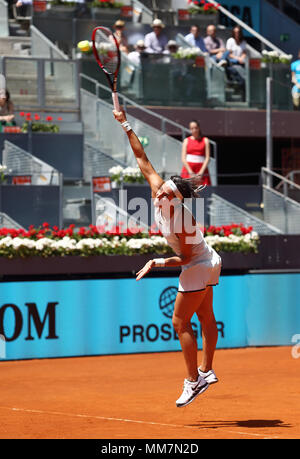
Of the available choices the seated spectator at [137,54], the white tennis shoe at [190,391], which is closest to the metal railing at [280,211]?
the seated spectator at [137,54]

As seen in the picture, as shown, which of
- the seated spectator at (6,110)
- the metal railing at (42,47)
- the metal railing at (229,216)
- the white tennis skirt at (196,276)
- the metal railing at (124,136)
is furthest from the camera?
the metal railing at (42,47)

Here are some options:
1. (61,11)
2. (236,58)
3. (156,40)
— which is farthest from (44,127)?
(236,58)

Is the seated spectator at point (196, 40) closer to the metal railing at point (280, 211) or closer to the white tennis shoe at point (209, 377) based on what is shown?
the metal railing at point (280, 211)

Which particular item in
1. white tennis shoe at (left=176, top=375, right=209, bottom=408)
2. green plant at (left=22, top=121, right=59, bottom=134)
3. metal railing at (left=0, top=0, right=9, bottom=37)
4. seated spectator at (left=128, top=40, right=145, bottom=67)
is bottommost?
white tennis shoe at (left=176, top=375, right=209, bottom=408)

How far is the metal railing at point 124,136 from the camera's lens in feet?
62.4

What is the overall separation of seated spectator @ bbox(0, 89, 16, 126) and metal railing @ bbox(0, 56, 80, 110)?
133 centimetres

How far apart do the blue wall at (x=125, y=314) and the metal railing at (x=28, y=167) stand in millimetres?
2360

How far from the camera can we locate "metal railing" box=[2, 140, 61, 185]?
16.6 metres

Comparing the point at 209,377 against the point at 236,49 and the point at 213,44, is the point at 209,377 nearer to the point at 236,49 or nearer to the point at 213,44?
the point at 236,49

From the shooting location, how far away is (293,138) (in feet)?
85.2

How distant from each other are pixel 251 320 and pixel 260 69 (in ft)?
27.3

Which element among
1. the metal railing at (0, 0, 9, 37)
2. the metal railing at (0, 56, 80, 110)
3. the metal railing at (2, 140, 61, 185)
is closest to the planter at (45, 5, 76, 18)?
the metal railing at (0, 0, 9, 37)

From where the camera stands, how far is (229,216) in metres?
17.3

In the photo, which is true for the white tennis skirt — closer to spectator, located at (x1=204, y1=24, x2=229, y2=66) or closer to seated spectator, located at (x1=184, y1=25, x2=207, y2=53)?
spectator, located at (x1=204, y1=24, x2=229, y2=66)
